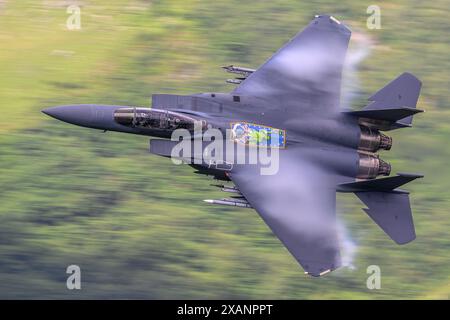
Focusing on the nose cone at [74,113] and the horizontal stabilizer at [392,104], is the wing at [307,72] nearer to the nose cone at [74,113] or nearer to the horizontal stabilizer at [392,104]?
the horizontal stabilizer at [392,104]

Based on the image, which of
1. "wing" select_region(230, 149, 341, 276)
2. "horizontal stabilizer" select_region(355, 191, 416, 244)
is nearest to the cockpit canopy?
"wing" select_region(230, 149, 341, 276)

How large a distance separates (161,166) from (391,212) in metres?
8.07

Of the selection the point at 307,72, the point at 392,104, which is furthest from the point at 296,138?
the point at 392,104

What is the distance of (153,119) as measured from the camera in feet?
99.0

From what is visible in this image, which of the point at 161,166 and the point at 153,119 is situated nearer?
the point at 153,119

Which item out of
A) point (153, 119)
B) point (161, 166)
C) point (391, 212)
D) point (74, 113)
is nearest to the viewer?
point (74, 113)

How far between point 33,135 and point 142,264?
5.95 m

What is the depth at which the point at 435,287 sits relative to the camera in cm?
3366

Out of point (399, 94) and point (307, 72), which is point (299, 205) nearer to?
point (307, 72)

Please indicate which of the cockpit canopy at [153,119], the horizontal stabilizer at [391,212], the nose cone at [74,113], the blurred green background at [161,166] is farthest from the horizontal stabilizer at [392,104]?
the nose cone at [74,113]

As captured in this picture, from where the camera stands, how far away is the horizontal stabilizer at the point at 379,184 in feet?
98.6

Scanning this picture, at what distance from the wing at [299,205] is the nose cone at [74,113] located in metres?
4.15

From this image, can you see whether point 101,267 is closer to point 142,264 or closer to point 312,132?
point 142,264

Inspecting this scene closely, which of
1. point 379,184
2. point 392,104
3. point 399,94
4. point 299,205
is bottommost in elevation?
point 299,205
